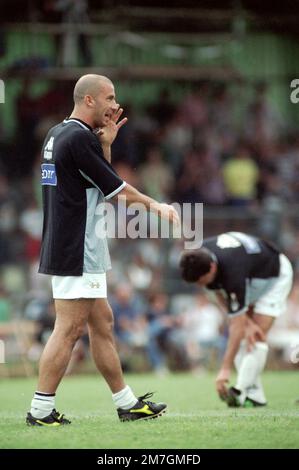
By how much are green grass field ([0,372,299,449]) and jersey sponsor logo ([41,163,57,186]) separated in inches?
68.4

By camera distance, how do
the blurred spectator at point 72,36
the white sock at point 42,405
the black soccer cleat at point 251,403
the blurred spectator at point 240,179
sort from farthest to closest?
1. the blurred spectator at point 240,179
2. the blurred spectator at point 72,36
3. the black soccer cleat at point 251,403
4. the white sock at point 42,405

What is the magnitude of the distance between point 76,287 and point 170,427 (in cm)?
119

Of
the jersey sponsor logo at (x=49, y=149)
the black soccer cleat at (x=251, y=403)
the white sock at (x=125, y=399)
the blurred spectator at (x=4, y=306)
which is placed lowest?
the blurred spectator at (x=4, y=306)

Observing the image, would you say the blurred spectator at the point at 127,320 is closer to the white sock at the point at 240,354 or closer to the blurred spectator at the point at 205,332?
the blurred spectator at the point at 205,332

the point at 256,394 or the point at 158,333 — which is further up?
the point at 256,394

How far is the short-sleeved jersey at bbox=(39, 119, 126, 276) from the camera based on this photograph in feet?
26.6

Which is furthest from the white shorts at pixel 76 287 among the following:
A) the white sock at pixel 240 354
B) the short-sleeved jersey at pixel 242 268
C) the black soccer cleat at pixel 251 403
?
the white sock at pixel 240 354

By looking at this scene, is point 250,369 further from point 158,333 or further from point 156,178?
point 156,178

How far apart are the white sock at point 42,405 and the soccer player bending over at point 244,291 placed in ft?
9.80

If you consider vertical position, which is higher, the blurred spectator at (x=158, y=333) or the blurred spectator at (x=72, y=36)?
the blurred spectator at (x=72, y=36)

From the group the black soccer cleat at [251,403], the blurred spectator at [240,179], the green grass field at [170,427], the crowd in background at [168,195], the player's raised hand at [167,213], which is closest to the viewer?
the green grass field at [170,427]

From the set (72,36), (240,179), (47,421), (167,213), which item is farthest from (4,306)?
(167,213)

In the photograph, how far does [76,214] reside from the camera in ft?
27.0

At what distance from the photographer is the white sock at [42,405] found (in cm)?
818
